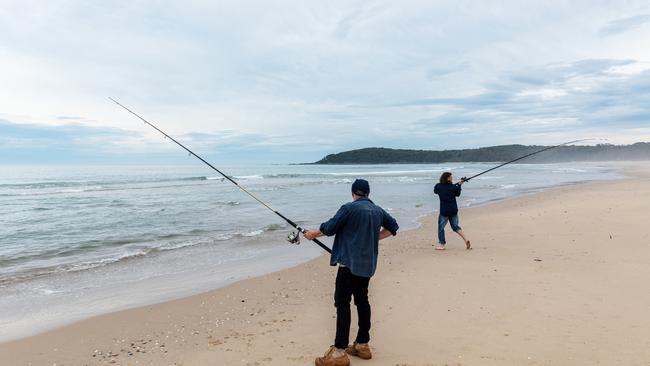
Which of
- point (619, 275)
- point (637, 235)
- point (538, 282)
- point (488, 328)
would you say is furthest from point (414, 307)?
point (637, 235)

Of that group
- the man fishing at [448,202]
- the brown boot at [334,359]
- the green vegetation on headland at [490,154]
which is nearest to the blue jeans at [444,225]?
the man fishing at [448,202]

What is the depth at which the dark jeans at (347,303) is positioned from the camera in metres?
4.07

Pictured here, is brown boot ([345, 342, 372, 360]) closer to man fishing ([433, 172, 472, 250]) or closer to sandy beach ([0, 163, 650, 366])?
sandy beach ([0, 163, 650, 366])

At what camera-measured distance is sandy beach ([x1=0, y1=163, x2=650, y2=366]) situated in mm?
4270

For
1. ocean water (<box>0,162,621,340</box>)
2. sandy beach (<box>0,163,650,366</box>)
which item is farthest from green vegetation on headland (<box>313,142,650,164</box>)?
sandy beach (<box>0,163,650,366</box>)

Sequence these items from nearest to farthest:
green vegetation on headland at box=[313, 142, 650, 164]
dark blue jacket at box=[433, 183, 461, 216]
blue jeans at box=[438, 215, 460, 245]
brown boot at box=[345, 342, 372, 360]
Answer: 1. brown boot at box=[345, 342, 372, 360]
2. dark blue jacket at box=[433, 183, 461, 216]
3. blue jeans at box=[438, 215, 460, 245]
4. green vegetation on headland at box=[313, 142, 650, 164]

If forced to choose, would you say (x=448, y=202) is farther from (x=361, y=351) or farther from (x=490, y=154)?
(x=490, y=154)

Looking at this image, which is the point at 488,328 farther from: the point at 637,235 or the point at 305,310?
the point at 637,235

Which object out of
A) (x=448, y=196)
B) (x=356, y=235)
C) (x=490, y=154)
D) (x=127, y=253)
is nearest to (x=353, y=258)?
(x=356, y=235)

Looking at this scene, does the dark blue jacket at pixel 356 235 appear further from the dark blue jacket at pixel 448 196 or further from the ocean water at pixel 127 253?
the dark blue jacket at pixel 448 196

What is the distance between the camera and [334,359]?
3953 millimetres

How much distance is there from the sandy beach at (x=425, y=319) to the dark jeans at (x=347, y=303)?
285 millimetres

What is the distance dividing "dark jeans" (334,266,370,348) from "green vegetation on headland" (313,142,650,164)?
116m

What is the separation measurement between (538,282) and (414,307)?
2.00 meters
